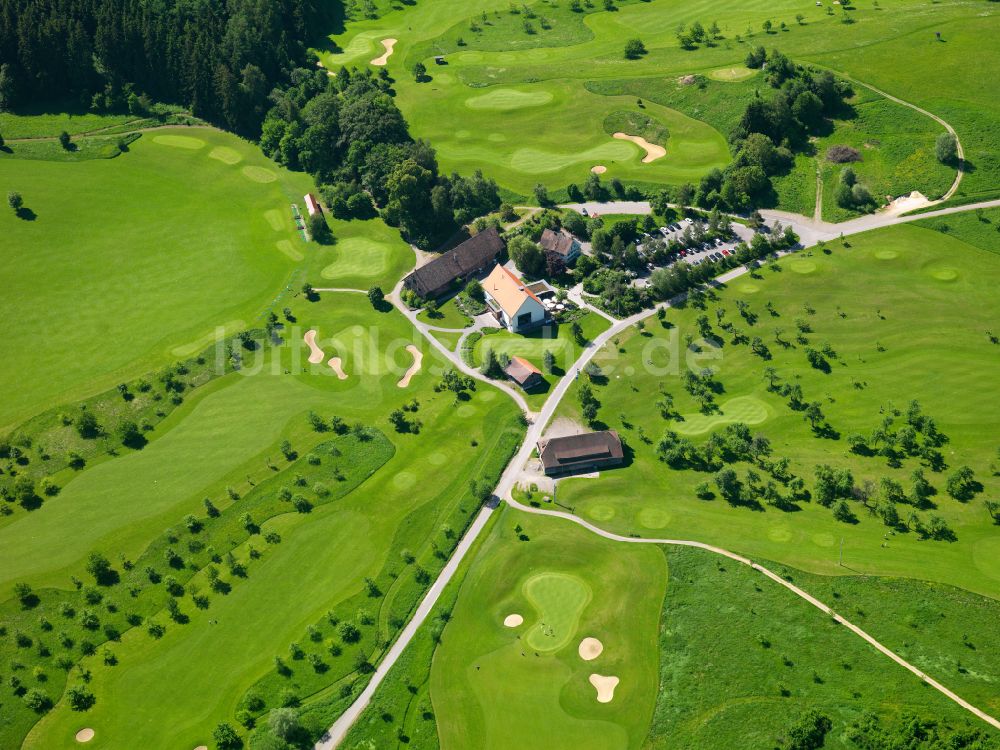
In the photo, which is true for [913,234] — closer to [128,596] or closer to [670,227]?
[670,227]

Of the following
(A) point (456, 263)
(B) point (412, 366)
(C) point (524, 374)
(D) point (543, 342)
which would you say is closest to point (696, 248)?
(D) point (543, 342)

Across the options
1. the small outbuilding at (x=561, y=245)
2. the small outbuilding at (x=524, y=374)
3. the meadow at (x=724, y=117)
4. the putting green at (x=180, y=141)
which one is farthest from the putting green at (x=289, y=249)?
the small outbuilding at (x=524, y=374)

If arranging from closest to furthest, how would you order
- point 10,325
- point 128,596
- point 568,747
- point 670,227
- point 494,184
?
point 568,747 < point 128,596 < point 10,325 < point 670,227 < point 494,184

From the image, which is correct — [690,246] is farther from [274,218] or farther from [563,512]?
[274,218]

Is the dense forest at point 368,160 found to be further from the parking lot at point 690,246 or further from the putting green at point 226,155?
the parking lot at point 690,246

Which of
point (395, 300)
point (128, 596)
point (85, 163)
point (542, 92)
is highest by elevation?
point (542, 92)

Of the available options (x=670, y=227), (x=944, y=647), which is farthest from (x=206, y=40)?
(x=944, y=647)
